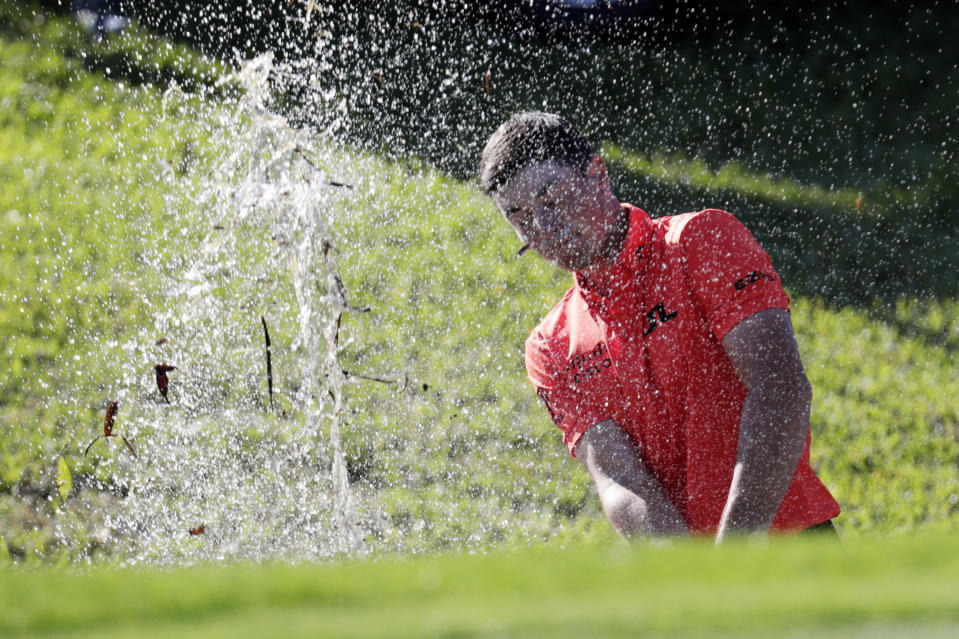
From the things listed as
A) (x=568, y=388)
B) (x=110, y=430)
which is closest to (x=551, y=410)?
(x=568, y=388)

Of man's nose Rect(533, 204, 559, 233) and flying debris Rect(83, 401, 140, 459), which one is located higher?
man's nose Rect(533, 204, 559, 233)

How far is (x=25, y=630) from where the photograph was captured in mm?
1215

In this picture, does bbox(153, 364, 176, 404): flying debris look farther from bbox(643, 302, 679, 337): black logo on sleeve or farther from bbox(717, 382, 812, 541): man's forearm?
bbox(717, 382, 812, 541): man's forearm

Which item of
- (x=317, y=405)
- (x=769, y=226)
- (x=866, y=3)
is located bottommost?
(x=317, y=405)

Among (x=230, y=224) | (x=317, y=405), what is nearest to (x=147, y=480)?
(x=317, y=405)

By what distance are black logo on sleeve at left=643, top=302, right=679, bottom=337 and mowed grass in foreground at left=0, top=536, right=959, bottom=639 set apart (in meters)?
1.38

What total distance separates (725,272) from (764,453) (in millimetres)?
431

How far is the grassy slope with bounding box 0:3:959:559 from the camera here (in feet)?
15.3

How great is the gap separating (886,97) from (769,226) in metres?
1.94

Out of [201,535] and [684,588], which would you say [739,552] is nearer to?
[684,588]

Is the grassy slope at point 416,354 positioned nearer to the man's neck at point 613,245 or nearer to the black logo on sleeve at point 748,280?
the man's neck at point 613,245

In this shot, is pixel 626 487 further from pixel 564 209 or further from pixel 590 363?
pixel 564 209

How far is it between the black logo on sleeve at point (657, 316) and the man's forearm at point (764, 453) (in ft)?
0.98

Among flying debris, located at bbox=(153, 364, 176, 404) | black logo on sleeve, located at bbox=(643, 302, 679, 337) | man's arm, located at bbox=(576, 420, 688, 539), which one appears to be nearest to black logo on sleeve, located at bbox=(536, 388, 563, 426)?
man's arm, located at bbox=(576, 420, 688, 539)
